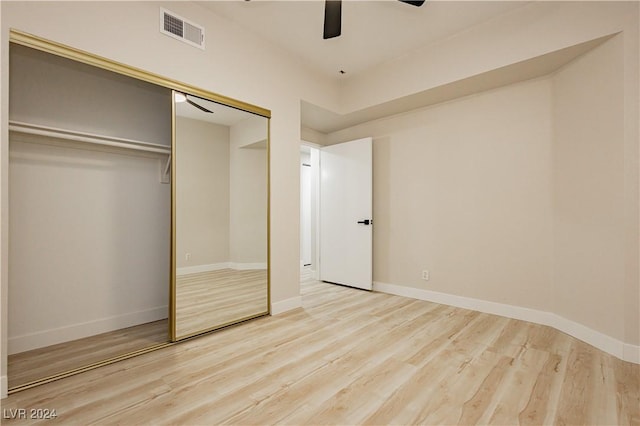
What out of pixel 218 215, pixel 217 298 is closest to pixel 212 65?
pixel 218 215

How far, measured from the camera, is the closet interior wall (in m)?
2.38

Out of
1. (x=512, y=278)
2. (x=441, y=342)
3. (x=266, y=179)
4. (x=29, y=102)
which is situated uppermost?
(x=29, y=102)

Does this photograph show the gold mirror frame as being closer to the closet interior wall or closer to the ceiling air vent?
the closet interior wall

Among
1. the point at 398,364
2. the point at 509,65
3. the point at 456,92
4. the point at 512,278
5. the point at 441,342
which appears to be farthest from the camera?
the point at 456,92

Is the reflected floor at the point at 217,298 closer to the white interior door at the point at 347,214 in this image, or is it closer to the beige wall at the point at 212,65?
the beige wall at the point at 212,65

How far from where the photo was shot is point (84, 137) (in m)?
2.63

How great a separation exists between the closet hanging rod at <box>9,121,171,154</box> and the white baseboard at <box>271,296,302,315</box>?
2004mm

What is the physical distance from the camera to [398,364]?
2.21 metres

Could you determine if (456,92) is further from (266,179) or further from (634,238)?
(266,179)

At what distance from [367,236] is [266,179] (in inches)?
71.9

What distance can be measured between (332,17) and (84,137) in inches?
92.1

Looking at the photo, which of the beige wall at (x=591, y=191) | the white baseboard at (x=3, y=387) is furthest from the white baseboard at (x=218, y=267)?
the beige wall at (x=591, y=191)

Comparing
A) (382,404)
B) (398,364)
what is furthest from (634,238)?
(382,404)

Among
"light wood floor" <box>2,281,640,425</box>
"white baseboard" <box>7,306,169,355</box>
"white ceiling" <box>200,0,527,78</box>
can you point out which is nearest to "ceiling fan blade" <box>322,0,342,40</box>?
"white ceiling" <box>200,0,527,78</box>
